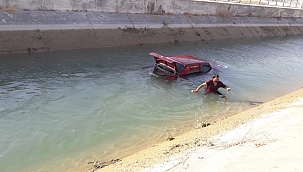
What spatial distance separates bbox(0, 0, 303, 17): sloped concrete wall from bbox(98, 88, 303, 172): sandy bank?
13.2 metres

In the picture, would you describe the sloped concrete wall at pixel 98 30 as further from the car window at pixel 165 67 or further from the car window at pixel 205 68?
the car window at pixel 205 68

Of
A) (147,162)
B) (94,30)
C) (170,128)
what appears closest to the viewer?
(147,162)

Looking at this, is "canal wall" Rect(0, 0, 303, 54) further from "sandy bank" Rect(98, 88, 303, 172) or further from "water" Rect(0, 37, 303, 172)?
"sandy bank" Rect(98, 88, 303, 172)

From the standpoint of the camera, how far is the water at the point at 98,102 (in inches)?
282

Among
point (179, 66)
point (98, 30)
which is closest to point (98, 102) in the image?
point (179, 66)

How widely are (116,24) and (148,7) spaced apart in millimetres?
3680

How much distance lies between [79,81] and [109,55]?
16.5 ft

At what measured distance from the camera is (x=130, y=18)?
20.8 m

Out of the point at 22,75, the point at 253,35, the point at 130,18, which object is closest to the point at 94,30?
the point at 130,18

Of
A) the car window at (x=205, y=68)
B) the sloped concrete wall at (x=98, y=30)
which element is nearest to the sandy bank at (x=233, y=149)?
the car window at (x=205, y=68)

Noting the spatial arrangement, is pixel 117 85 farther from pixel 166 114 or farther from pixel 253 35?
pixel 253 35

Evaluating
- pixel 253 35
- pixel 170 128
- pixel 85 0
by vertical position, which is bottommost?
pixel 170 128

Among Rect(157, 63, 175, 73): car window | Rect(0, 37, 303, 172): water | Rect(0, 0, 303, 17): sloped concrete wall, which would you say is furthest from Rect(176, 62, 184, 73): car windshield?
Rect(0, 0, 303, 17): sloped concrete wall

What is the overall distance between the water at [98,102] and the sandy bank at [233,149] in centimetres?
90
